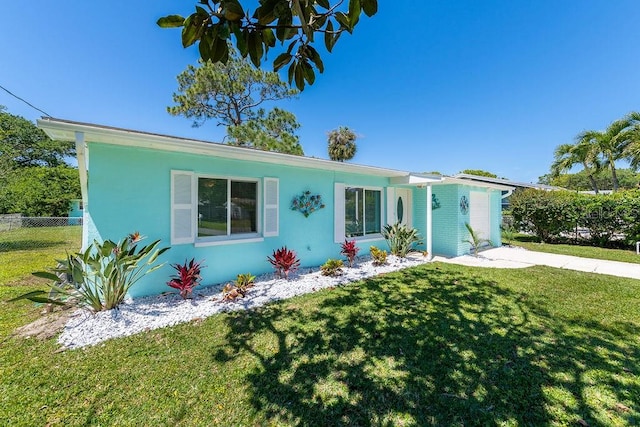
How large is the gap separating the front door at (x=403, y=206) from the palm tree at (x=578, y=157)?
18376mm

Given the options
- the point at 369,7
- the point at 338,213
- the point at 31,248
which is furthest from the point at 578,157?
the point at 31,248

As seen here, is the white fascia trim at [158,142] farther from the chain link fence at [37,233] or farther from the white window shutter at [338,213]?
the chain link fence at [37,233]

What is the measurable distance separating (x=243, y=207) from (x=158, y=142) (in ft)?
8.15

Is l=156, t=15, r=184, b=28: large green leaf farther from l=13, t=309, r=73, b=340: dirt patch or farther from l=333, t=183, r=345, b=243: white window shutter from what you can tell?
l=333, t=183, r=345, b=243: white window shutter

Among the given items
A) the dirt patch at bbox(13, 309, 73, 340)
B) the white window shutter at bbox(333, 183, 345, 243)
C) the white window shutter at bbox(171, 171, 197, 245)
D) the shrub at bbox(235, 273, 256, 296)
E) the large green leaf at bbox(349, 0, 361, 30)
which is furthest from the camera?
the white window shutter at bbox(333, 183, 345, 243)

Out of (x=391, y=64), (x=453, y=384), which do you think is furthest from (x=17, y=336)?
(x=391, y=64)

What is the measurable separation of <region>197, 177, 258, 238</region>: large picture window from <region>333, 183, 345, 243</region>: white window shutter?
2.69 m

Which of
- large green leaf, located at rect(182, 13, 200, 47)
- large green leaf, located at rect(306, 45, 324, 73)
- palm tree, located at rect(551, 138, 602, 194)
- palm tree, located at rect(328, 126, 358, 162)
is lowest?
large green leaf, located at rect(182, 13, 200, 47)

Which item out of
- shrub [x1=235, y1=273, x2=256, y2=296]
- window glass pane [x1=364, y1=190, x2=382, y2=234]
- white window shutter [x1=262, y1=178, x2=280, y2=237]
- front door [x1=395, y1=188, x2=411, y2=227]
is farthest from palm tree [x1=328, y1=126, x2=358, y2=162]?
shrub [x1=235, y1=273, x2=256, y2=296]

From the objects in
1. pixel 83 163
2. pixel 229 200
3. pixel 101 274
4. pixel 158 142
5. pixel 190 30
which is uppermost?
pixel 158 142

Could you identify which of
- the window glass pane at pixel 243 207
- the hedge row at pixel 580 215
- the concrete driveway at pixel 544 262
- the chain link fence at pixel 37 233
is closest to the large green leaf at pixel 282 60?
the window glass pane at pixel 243 207

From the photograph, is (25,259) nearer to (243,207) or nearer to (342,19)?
Result: (243,207)

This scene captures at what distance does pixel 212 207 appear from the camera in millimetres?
6312

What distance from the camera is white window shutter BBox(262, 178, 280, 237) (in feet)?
22.7
